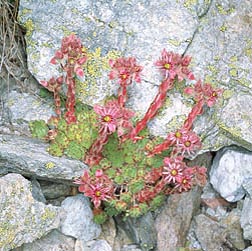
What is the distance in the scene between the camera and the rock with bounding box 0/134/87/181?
4387 millimetres

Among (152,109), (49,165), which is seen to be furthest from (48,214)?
(152,109)

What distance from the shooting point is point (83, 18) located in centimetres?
490

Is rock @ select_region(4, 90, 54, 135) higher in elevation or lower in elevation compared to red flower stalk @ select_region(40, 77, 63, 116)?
lower

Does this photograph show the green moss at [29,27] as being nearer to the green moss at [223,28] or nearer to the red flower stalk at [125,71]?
the red flower stalk at [125,71]

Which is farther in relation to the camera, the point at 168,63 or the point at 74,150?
the point at 74,150

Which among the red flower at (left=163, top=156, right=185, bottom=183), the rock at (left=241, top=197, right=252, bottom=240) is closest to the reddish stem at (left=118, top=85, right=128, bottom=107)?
the red flower at (left=163, top=156, right=185, bottom=183)

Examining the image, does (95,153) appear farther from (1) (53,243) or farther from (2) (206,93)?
(2) (206,93)

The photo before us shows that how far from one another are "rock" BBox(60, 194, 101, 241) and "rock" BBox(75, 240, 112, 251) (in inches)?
1.3

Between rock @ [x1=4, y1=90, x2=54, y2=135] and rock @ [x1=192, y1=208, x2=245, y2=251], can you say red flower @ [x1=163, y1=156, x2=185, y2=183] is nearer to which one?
rock @ [x1=192, y1=208, x2=245, y2=251]

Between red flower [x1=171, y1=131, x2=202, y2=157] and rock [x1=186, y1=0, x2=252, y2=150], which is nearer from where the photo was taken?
red flower [x1=171, y1=131, x2=202, y2=157]

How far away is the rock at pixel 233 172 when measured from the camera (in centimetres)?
497

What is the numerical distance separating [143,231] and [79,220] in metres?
0.51

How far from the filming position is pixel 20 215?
417 centimetres

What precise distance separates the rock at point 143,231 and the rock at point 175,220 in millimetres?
80
